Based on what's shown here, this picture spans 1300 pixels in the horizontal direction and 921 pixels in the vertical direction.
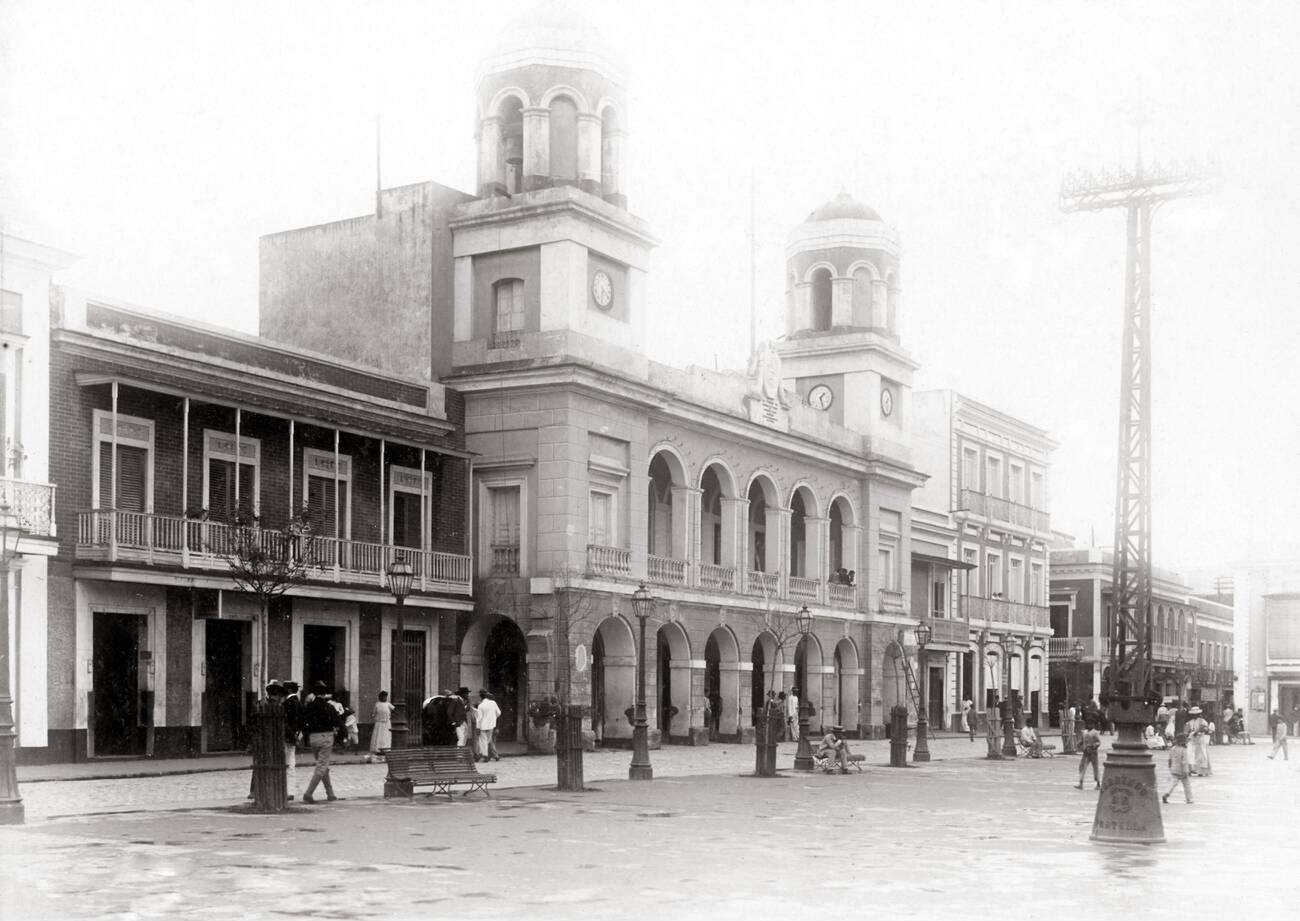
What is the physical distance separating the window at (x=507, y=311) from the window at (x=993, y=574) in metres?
27.1

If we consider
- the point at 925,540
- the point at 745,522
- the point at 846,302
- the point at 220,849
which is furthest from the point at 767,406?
the point at 220,849

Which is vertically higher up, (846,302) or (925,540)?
(846,302)

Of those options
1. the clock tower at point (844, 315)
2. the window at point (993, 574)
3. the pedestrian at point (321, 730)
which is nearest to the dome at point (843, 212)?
the clock tower at point (844, 315)

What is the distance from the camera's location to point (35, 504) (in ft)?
77.6

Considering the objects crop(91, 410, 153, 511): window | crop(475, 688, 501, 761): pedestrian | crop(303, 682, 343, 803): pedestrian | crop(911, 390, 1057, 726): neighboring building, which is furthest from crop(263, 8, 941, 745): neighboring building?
crop(303, 682, 343, 803): pedestrian

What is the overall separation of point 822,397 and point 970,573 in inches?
462

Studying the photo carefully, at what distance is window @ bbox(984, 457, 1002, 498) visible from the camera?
5725 cm

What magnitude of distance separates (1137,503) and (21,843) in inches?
417

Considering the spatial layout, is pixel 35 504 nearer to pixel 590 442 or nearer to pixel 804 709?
pixel 590 442

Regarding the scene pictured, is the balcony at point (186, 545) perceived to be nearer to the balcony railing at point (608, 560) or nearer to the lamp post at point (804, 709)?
the balcony railing at point (608, 560)

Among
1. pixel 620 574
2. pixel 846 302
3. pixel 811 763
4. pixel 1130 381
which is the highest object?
pixel 846 302

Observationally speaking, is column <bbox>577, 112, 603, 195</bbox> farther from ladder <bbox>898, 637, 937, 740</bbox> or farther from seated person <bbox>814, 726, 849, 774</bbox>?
ladder <bbox>898, 637, 937, 740</bbox>

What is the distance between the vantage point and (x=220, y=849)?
14.0m

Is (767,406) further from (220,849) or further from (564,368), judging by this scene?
(220,849)
